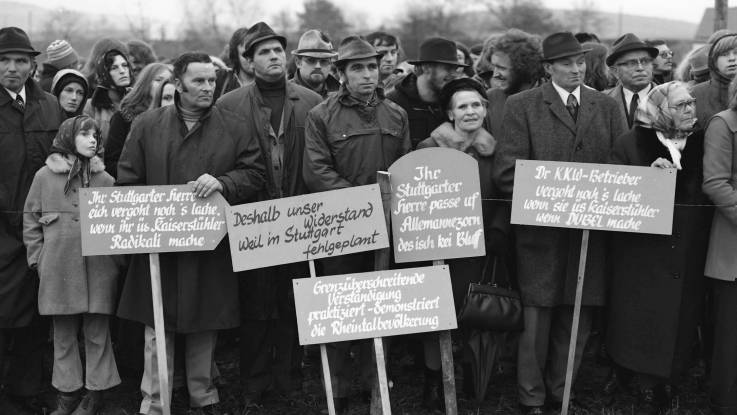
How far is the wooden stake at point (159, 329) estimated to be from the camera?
17.4 ft

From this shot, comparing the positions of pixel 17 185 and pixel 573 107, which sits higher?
pixel 573 107

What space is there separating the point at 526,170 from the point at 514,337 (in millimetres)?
1171

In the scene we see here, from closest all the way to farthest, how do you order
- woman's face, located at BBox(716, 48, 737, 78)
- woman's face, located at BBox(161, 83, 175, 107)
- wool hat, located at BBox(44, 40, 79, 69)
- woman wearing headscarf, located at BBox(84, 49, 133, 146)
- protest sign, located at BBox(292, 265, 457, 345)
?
protest sign, located at BBox(292, 265, 457, 345) < woman's face, located at BBox(716, 48, 737, 78) < woman's face, located at BBox(161, 83, 175, 107) < woman wearing headscarf, located at BBox(84, 49, 133, 146) < wool hat, located at BBox(44, 40, 79, 69)

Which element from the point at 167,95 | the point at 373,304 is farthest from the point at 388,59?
the point at 373,304

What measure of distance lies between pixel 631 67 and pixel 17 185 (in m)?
4.51

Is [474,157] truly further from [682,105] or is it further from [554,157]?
[682,105]

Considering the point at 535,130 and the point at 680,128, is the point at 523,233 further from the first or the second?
the point at 680,128

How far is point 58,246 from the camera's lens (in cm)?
557

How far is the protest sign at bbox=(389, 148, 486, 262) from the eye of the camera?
5.37 metres

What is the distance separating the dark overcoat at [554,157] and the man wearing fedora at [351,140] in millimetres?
726

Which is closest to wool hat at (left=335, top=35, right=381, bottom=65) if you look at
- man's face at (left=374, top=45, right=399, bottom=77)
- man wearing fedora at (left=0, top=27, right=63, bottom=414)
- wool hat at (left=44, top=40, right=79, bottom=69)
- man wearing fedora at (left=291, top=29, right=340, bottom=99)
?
man wearing fedora at (left=291, top=29, right=340, bottom=99)

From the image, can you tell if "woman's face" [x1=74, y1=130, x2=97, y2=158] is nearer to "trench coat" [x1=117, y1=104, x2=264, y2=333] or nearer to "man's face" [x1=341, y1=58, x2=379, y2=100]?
"trench coat" [x1=117, y1=104, x2=264, y2=333]

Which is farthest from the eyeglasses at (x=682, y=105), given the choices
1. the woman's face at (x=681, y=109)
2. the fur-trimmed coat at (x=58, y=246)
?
the fur-trimmed coat at (x=58, y=246)

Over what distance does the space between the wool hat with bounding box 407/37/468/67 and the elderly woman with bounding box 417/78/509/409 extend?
2.71ft
